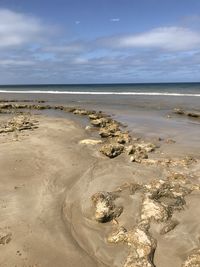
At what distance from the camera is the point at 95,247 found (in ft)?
22.0

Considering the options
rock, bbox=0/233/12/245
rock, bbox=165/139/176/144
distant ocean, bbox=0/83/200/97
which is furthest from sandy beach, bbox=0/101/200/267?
distant ocean, bbox=0/83/200/97

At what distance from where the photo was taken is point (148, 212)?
7.78 meters

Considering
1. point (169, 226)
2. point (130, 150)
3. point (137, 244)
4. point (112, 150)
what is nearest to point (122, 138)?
point (130, 150)

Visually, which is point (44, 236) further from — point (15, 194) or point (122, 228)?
point (15, 194)

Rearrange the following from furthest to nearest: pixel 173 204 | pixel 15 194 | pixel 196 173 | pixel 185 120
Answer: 1. pixel 185 120
2. pixel 196 173
3. pixel 15 194
4. pixel 173 204

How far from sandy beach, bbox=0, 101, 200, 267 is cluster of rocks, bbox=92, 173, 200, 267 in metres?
0.02

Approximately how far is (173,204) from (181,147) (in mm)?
6318

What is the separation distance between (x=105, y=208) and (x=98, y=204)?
0.76 ft

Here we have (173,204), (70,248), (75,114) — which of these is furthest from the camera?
(75,114)

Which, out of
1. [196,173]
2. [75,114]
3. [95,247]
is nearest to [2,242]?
[95,247]

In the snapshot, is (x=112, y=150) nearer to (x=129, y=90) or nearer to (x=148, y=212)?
(x=148, y=212)

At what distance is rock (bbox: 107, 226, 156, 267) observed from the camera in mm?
6121

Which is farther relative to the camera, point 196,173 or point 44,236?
point 196,173

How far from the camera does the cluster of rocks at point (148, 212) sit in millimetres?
6346
